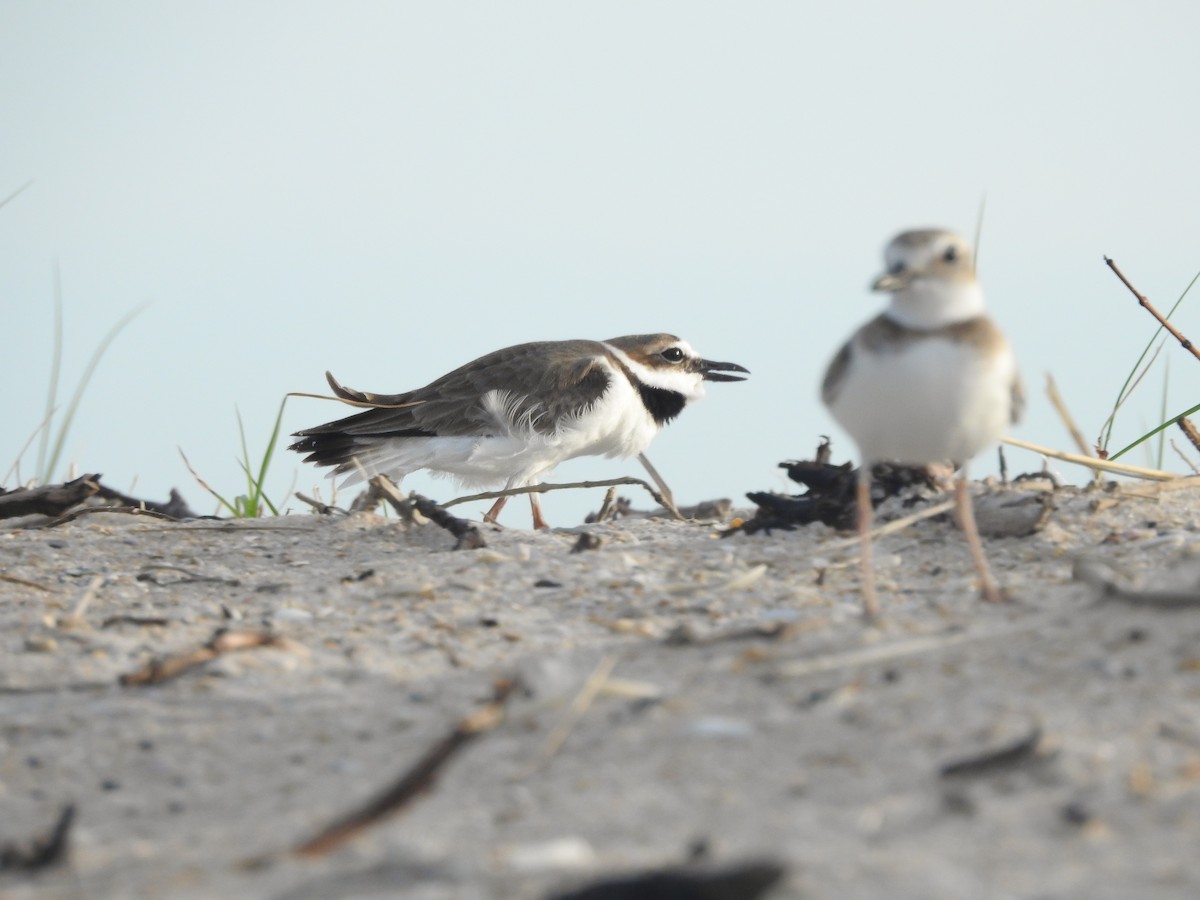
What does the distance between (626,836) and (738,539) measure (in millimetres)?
2274

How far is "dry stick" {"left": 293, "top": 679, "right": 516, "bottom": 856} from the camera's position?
6.58ft

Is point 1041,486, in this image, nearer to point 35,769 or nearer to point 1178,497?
point 1178,497

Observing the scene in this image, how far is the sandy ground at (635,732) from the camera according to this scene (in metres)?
1.88

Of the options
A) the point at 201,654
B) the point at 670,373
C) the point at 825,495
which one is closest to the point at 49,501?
the point at 201,654

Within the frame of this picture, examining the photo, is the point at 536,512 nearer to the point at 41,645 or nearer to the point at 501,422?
the point at 501,422

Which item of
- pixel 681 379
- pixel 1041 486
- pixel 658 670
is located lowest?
pixel 658 670

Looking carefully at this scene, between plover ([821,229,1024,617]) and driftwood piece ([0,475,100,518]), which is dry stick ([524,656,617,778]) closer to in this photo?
plover ([821,229,1024,617])

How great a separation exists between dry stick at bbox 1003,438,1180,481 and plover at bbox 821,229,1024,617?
1.36 m

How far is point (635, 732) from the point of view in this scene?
2307mm

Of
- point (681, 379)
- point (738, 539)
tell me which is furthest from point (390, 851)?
point (681, 379)

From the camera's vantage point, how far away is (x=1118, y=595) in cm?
264

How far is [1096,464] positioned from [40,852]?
130 inches

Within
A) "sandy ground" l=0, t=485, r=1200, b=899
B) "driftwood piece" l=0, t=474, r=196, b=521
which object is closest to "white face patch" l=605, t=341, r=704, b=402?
"driftwood piece" l=0, t=474, r=196, b=521

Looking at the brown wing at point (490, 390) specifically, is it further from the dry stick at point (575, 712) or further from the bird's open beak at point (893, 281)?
the dry stick at point (575, 712)
